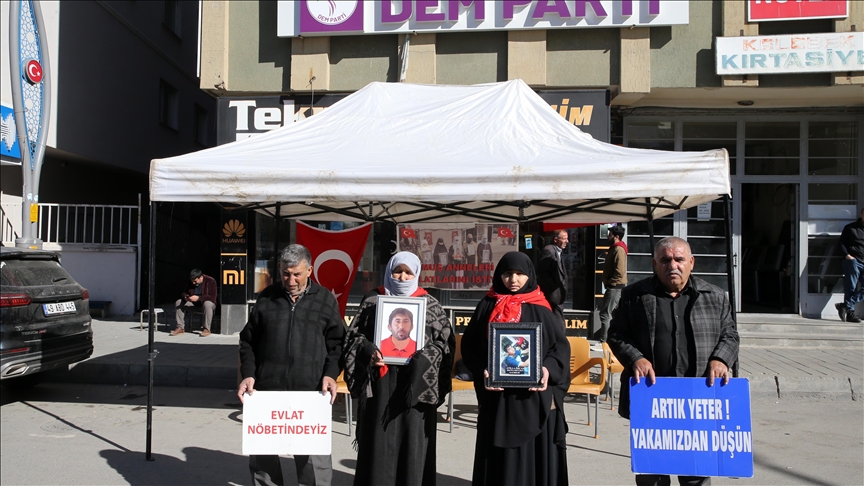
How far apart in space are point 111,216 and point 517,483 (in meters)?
11.8

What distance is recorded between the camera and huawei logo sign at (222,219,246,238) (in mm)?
10803

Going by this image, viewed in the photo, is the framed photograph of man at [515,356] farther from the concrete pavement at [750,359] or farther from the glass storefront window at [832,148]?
the glass storefront window at [832,148]

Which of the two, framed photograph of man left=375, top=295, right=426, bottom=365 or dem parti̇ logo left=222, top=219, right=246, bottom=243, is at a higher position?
dem parti̇ logo left=222, top=219, right=246, bottom=243

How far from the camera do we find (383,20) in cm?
1013

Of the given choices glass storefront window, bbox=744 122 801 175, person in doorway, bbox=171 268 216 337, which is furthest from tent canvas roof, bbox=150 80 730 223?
glass storefront window, bbox=744 122 801 175

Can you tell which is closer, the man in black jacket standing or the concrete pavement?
the man in black jacket standing

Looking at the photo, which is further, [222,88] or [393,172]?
[222,88]

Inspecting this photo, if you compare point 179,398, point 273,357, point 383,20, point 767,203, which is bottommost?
point 179,398

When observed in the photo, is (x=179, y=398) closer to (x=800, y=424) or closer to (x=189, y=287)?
(x=189, y=287)

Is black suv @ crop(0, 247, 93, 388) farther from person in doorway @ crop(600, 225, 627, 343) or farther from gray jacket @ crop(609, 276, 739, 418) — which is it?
person in doorway @ crop(600, 225, 627, 343)

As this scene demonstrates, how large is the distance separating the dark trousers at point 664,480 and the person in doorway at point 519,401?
0.45 meters

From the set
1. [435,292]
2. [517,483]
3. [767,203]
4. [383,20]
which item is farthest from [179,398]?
[767,203]

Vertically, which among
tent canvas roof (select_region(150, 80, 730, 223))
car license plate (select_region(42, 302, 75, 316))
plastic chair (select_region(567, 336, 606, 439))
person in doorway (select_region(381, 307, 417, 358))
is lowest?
plastic chair (select_region(567, 336, 606, 439))

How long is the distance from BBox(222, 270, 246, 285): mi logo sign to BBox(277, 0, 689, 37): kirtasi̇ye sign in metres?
4.01
